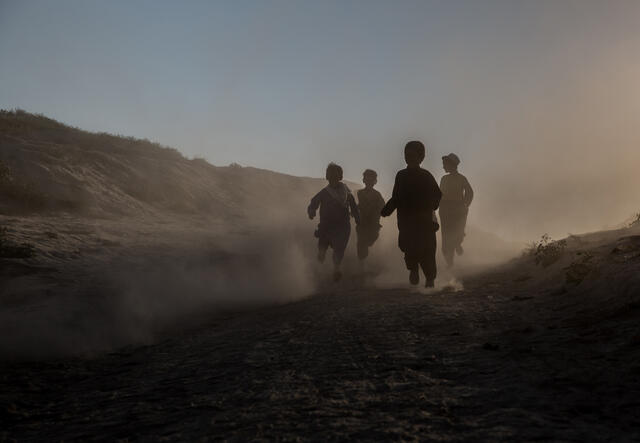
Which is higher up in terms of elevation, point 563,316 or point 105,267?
point 105,267

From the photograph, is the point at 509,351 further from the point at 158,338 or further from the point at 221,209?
the point at 221,209

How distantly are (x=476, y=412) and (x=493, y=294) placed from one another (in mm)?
4611

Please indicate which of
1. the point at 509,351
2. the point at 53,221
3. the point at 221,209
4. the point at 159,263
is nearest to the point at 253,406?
the point at 509,351

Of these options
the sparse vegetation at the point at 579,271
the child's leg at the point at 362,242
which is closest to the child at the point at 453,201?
the child's leg at the point at 362,242

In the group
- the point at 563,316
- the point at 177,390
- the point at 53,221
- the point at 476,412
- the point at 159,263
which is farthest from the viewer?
the point at 53,221

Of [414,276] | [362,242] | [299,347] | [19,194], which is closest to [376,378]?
[299,347]

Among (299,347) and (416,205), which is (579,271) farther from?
(299,347)

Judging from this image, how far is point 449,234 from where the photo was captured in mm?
11719

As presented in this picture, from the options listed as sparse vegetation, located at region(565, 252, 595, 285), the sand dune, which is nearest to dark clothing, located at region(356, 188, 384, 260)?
the sand dune

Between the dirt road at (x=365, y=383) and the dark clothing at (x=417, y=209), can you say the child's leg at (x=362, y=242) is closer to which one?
the dark clothing at (x=417, y=209)

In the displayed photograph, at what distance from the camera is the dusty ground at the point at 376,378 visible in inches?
104

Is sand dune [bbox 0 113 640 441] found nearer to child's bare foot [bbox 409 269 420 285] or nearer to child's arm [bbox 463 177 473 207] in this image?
child's bare foot [bbox 409 269 420 285]

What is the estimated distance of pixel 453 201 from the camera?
11648mm

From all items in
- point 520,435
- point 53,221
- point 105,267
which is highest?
point 53,221
